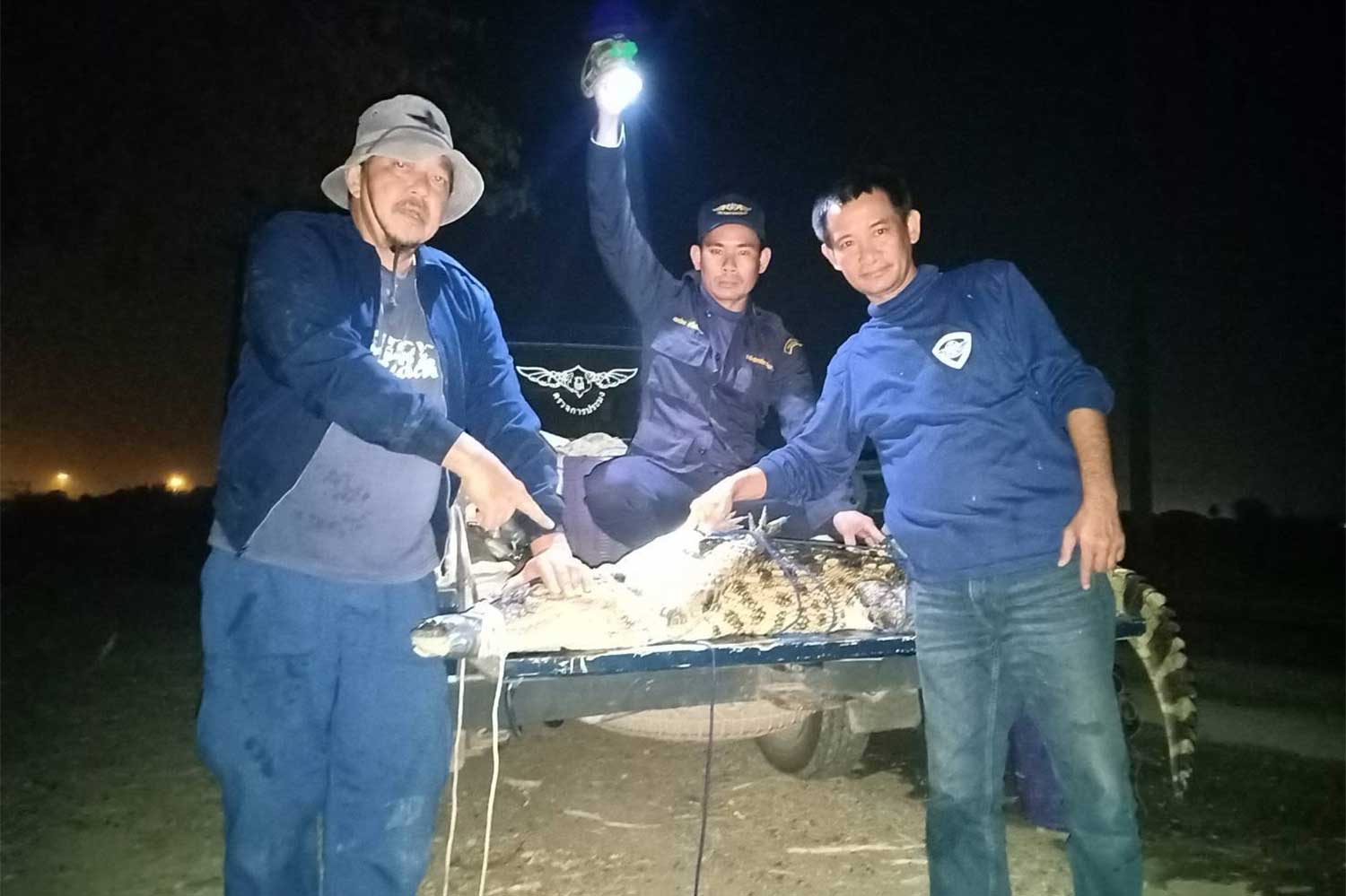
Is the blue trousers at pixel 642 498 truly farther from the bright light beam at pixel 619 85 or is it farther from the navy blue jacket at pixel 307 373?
the bright light beam at pixel 619 85

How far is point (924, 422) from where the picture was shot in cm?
293

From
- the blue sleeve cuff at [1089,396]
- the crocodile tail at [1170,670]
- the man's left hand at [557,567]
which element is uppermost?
the blue sleeve cuff at [1089,396]

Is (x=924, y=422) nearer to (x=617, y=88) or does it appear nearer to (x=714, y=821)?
(x=617, y=88)

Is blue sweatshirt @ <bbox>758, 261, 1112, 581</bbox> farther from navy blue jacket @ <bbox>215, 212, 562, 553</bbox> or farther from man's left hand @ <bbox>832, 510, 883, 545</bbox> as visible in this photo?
navy blue jacket @ <bbox>215, 212, 562, 553</bbox>

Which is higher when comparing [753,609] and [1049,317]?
[1049,317]

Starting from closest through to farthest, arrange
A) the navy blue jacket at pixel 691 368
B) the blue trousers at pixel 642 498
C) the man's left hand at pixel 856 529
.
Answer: the man's left hand at pixel 856 529 → the blue trousers at pixel 642 498 → the navy blue jacket at pixel 691 368

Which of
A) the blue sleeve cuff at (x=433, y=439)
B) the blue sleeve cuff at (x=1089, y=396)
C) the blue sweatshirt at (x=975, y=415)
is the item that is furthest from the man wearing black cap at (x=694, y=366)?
the blue sleeve cuff at (x=433, y=439)

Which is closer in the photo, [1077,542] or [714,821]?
[1077,542]

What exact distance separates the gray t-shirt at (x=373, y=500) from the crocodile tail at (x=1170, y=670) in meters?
2.30

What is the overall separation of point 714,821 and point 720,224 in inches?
104

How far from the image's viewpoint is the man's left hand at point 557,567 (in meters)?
2.84

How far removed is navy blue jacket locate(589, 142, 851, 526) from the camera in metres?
4.09

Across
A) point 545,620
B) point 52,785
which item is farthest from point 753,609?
point 52,785

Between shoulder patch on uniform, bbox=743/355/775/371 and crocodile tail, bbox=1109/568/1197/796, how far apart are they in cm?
174
